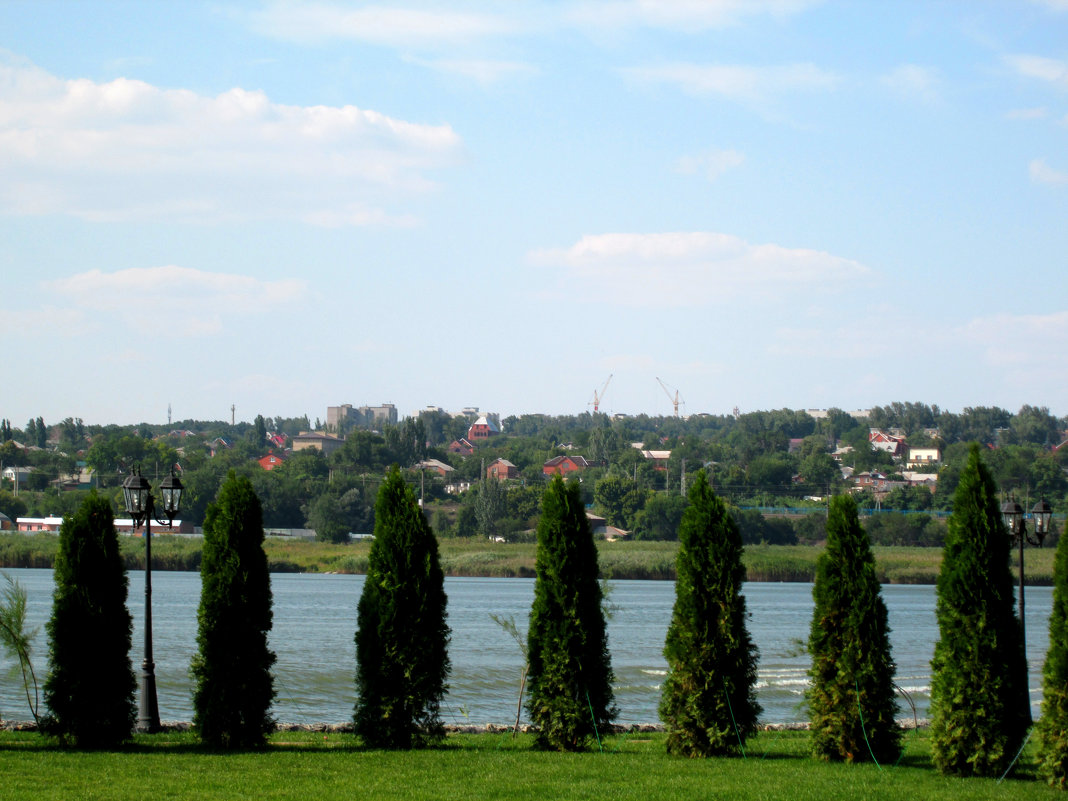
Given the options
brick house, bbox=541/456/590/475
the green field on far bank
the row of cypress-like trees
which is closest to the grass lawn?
the row of cypress-like trees

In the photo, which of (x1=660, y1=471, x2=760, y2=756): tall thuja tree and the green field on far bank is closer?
(x1=660, y1=471, x2=760, y2=756): tall thuja tree

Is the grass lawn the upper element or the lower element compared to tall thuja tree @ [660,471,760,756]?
lower

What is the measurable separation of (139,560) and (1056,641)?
6629 cm

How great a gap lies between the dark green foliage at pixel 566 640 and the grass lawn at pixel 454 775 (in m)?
0.43

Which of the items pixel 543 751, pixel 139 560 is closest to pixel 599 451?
pixel 139 560

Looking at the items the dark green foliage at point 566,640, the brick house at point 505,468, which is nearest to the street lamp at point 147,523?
the dark green foliage at point 566,640

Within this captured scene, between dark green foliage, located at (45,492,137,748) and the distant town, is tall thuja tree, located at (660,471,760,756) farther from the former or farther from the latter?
the distant town

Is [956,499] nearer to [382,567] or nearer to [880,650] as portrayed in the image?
[880,650]

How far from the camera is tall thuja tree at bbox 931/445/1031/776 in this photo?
12.6m

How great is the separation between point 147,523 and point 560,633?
20.9 ft

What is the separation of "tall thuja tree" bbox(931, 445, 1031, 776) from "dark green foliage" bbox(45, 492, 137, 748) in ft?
31.3

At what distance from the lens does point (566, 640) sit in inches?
567

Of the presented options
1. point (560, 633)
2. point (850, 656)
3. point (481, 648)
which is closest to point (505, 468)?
point (481, 648)

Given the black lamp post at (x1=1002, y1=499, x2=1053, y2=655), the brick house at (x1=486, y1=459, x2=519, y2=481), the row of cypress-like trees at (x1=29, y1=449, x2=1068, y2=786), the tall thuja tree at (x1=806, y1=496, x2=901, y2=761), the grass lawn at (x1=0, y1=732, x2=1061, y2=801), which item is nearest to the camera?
the grass lawn at (x1=0, y1=732, x2=1061, y2=801)
